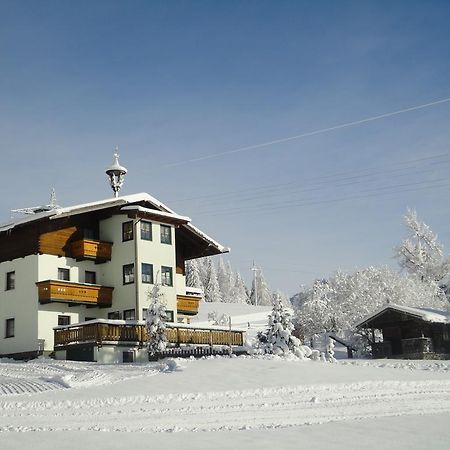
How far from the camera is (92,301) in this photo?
37.7m

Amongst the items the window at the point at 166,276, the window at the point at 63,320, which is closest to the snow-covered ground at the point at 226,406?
the window at the point at 63,320

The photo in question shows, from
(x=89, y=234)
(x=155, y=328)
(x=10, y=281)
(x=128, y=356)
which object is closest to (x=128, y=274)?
(x=89, y=234)

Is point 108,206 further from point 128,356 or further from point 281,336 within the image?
point 281,336

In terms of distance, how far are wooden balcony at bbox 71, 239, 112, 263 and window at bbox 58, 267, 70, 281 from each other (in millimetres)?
1040

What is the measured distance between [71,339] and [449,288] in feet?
173

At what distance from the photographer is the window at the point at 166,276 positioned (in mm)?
40188

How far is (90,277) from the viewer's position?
131ft

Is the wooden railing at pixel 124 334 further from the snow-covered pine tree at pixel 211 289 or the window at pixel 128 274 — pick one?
the snow-covered pine tree at pixel 211 289

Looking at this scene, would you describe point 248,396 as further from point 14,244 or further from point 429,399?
point 14,244

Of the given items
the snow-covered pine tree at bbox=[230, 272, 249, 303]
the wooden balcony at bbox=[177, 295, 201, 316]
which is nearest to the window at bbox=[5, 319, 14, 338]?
the wooden balcony at bbox=[177, 295, 201, 316]

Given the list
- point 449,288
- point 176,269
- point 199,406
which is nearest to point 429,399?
point 199,406

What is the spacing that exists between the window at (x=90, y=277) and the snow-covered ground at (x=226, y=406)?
463 inches

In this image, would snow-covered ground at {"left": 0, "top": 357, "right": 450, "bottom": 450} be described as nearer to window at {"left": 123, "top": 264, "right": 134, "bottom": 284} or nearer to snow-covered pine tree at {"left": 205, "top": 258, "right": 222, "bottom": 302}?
window at {"left": 123, "top": 264, "right": 134, "bottom": 284}

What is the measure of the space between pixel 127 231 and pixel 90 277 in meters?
3.79
